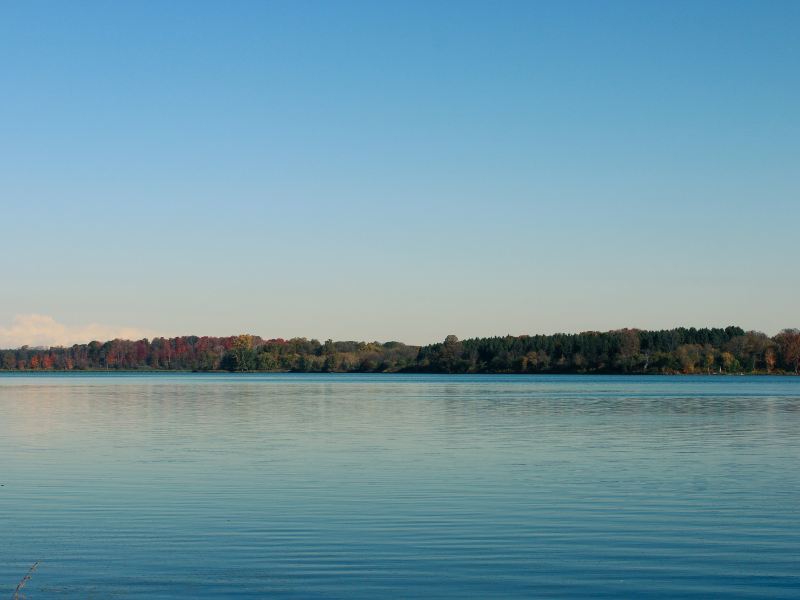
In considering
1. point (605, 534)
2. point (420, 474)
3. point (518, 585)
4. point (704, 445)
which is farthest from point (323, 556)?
point (704, 445)

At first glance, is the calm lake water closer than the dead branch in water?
No

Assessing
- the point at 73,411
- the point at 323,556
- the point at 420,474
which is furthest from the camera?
the point at 73,411

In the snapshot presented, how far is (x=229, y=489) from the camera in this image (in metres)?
24.3

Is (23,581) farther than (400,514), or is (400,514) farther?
(400,514)

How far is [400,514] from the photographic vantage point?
20.5 metres

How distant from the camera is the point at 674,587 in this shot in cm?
1426

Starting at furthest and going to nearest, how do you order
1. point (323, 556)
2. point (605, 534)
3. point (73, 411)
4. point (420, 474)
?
point (73, 411)
point (420, 474)
point (605, 534)
point (323, 556)

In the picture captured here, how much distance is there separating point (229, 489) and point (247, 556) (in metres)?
8.20

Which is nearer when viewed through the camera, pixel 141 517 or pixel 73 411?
pixel 141 517

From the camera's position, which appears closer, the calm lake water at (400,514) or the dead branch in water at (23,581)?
Answer: the dead branch in water at (23,581)

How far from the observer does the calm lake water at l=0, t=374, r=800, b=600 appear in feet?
48.1

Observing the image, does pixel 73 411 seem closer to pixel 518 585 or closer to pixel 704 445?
pixel 704 445

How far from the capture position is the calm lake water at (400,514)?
14.6 m

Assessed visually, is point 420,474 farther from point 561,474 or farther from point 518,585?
point 518,585
